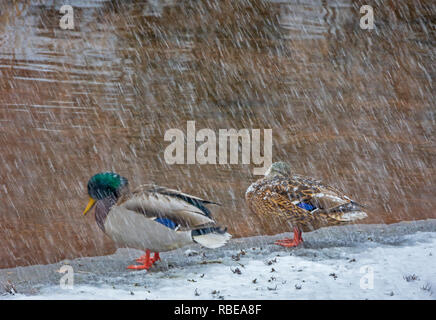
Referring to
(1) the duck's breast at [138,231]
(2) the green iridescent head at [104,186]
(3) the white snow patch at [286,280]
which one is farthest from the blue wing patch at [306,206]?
(2) the green iridescent head at [104,186]

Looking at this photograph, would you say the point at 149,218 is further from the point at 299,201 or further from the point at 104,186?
the point at 299,201

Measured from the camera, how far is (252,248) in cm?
314

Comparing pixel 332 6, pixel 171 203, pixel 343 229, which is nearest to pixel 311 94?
pixel 332 6

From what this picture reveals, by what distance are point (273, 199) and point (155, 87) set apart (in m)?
1.25

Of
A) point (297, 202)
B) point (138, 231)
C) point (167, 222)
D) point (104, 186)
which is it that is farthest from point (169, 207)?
point (297, 202)

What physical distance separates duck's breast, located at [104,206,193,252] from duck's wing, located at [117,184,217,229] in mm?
34

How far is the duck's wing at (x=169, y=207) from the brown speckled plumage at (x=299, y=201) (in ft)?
2.26

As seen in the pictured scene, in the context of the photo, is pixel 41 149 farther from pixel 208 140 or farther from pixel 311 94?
pixel 311 94

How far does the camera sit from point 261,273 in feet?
8.37

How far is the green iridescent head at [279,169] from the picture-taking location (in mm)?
3283

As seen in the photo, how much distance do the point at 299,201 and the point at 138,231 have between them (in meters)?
1.18

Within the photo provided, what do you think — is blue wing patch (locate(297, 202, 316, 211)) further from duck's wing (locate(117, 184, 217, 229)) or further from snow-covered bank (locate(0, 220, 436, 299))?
duck's wing (locate(117, 184, 217, 229))

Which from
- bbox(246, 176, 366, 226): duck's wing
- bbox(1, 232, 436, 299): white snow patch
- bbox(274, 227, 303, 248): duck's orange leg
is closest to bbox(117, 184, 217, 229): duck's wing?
bbox(1, 232, 436, 299): white snow patch

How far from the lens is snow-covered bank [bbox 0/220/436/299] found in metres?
2.24
